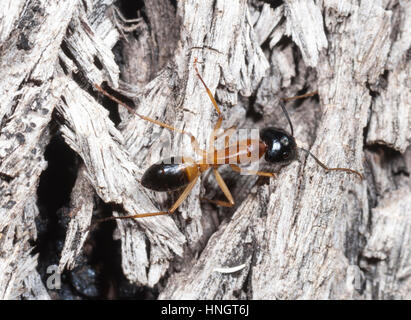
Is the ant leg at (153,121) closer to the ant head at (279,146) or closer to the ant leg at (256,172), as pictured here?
the ant leg at (256,172)

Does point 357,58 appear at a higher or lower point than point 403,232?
higher

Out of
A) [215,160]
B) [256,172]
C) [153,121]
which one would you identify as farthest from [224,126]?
[153,121]

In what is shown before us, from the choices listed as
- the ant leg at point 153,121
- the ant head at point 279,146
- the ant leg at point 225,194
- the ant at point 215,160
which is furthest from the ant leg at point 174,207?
the ant head at point 279,146

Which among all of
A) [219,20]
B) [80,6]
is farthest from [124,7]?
[219,20]

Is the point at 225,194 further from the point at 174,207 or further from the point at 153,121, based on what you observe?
the point at 153,121

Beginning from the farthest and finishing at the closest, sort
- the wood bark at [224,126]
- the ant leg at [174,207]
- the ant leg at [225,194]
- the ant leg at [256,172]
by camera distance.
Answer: the ant leg at [225,194]
the ant leg at [256,172]
the ant leg at [174,207]
the wood bark at [224,126]

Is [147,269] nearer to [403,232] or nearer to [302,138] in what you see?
[302,138]

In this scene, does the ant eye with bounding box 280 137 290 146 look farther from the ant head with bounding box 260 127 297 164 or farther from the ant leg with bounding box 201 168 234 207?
the ant leg with bounding box 201 168 234 207
